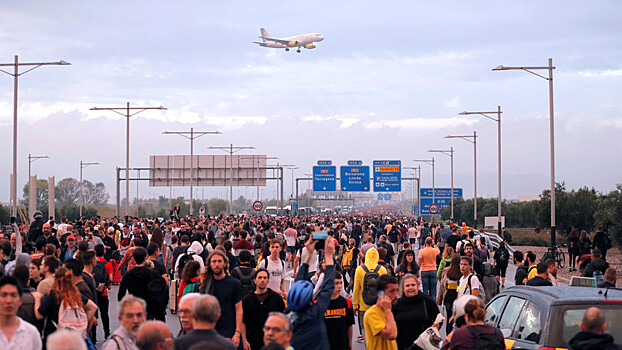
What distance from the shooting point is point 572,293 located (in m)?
8.14

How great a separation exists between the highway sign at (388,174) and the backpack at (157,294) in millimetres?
62823

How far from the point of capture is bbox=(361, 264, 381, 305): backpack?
1151 cm

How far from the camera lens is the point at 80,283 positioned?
980cm

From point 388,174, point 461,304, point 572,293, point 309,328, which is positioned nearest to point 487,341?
point 461,304

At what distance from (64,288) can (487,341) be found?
4325 millimetres

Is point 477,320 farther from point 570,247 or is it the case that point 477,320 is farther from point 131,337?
point 570,247

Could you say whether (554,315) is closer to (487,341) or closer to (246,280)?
(487,341)

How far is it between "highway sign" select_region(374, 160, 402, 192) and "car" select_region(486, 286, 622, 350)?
65.4 metres

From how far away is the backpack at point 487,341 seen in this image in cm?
721

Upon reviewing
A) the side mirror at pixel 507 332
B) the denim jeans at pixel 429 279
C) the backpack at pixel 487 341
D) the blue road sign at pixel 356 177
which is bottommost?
the denim jeans at pixel 429 279

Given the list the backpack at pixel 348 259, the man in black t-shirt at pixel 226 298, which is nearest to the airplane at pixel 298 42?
the backpack at pixel 348 259

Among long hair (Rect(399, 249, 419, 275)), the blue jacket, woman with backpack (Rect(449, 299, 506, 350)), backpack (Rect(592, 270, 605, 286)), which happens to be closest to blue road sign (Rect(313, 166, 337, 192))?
backpack (Rect(592, 270, 605, 286))

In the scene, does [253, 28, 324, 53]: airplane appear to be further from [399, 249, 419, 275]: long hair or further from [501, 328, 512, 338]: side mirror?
[501, 328, 512, 338]: side mirror

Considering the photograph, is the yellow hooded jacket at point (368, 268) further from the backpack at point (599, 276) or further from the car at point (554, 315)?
the backpack at point (599, 276)
